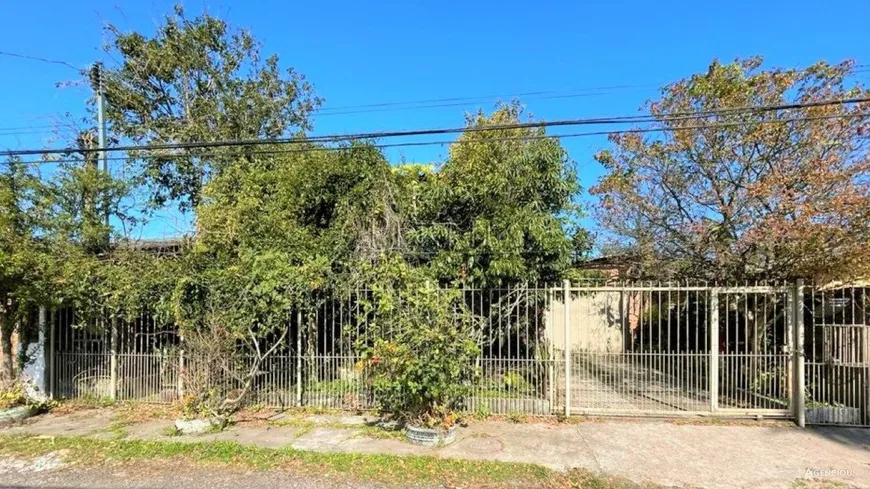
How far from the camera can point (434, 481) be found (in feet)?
17.7

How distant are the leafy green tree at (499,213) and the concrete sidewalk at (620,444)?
8.11 ft

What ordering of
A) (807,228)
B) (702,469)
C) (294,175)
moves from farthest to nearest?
(294,175) → (807,228) → (702,469)

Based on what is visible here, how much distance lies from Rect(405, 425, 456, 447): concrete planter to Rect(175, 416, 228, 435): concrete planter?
2.78m

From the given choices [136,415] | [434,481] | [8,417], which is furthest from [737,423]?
[8,417]

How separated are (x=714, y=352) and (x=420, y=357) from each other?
15.2 ft

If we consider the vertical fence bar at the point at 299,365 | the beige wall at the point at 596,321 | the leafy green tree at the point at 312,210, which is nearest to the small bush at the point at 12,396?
the leafy green tree at the point at 312,210

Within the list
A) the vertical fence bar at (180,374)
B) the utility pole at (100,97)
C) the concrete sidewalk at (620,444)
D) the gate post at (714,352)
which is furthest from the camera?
the utility pole at (100,97)

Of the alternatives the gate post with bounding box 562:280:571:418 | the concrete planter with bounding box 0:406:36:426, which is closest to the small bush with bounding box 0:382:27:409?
the concrete planter with bounding box 0:406:36:426

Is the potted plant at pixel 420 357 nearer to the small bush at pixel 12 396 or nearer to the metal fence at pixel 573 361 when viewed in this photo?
the metal fence at pixel 573 361

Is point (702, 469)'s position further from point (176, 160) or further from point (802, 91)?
point (176, 160)

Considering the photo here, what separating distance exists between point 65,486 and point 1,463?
1.44 meters

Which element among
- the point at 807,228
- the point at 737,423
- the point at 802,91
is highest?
the point at 802,91

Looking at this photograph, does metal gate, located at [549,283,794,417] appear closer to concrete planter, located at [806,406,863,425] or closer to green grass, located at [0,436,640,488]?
concrete planter, located at [806,406,863,425]

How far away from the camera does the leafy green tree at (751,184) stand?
7.30 m
